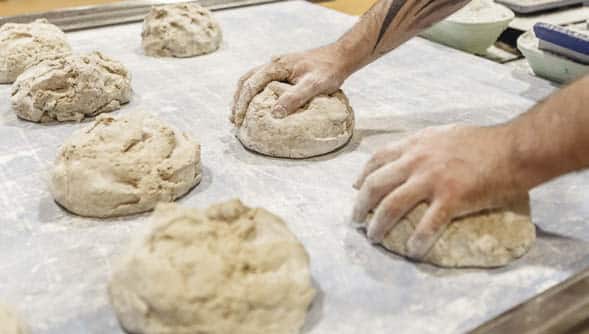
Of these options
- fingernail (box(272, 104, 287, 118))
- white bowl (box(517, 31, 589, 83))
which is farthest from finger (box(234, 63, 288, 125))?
white bowl (box(517, 31, 589, 83))

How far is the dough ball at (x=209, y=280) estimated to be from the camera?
117 cm

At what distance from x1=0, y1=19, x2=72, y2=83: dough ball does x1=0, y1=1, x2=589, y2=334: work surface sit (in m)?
0.09

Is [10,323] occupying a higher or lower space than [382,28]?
lower

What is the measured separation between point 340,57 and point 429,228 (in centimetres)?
87

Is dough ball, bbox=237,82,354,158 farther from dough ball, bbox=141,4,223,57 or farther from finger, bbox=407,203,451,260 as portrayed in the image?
dough ball, bbox=141,4,223,57

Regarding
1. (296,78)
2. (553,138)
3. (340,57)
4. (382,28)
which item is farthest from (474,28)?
(553,138)

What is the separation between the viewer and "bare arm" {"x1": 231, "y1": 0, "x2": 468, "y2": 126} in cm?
194

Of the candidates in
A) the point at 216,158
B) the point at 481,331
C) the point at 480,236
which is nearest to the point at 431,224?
the point at 480,236

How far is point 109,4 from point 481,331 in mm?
2753

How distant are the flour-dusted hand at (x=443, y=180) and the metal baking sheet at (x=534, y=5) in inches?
71.9

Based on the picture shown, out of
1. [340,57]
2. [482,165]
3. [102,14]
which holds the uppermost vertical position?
[482,165]

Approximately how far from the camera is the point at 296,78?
1.98 metres

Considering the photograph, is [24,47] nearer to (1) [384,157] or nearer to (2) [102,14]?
(2) [102,14]

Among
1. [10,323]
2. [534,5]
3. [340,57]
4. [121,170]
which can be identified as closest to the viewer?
[10,323]
